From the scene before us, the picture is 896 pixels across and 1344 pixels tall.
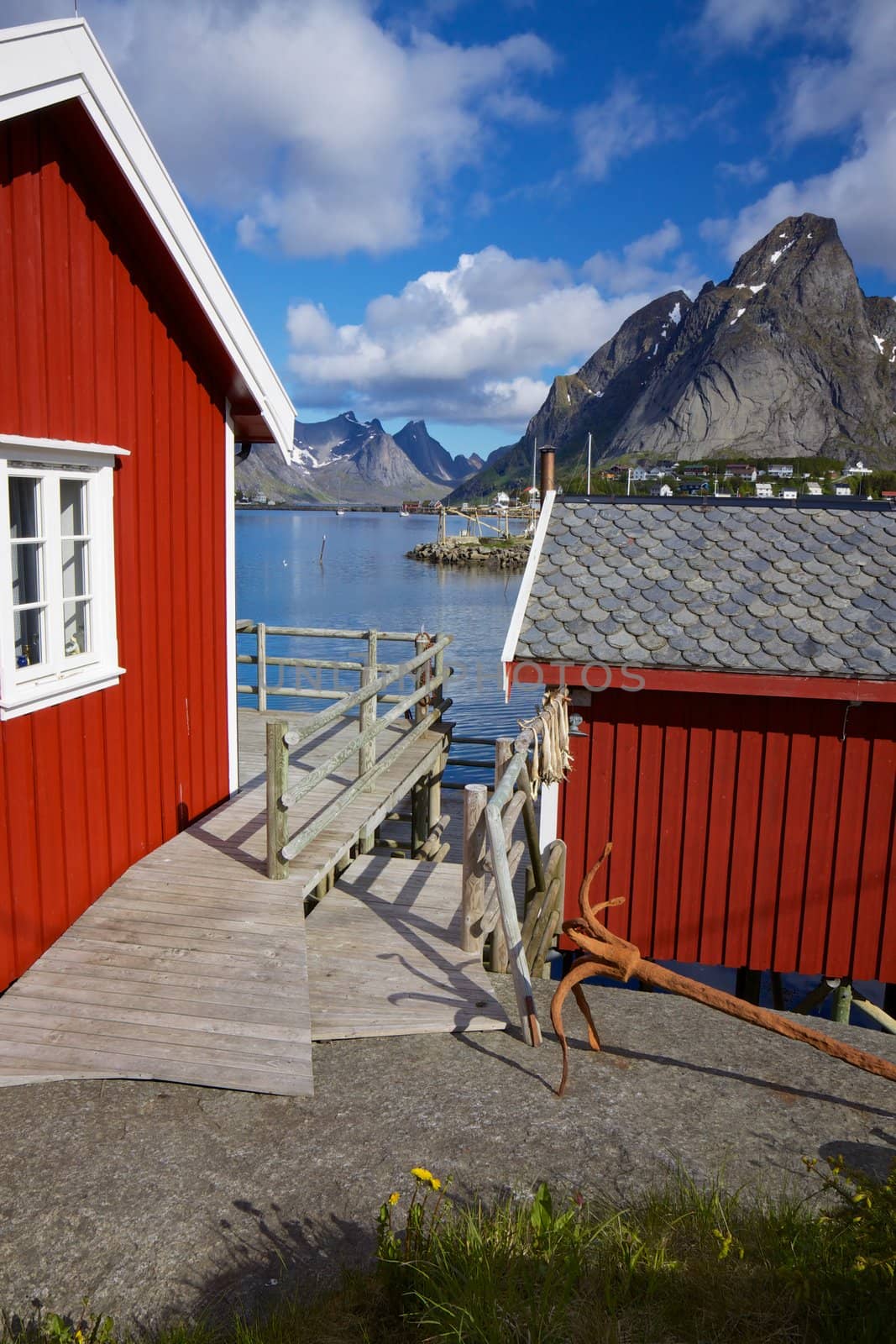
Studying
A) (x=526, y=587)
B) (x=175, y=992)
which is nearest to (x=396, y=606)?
(x=526, y=587)

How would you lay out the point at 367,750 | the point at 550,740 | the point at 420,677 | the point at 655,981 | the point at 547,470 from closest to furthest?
the point at 655,981 < the point at 550,740 < the point at 367,750 < the point at 547,470 < the point at 420,677

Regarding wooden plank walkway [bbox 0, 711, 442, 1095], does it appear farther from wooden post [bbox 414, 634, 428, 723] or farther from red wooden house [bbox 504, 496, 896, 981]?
wooden post [bbox 414, 634, 428, 723]

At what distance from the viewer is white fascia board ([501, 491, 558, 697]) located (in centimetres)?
762

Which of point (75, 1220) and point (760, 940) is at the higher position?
point (75, 1220)

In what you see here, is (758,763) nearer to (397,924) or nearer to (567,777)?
(567,777)

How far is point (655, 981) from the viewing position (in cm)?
396

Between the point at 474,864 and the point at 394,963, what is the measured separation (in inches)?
33.4

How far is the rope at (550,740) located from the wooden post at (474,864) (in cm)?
110

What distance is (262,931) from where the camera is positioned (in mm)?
6129

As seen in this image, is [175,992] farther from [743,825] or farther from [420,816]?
[420,816]

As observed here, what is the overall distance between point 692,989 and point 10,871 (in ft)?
13.3

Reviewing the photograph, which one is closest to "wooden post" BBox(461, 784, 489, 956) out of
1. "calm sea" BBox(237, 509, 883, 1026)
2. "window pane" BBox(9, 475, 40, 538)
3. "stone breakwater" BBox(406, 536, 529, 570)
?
"window pane" BBox(9, 475, 40, 538)

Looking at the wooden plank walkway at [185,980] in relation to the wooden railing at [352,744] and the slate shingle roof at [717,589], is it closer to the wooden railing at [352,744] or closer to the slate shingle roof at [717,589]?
the wooden railing at [352,744]

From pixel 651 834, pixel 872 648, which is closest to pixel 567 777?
pixel 651 834
